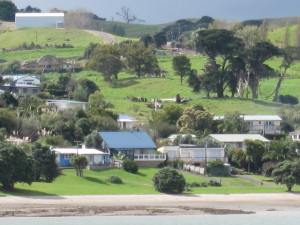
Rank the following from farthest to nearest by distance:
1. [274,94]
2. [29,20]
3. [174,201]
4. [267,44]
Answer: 1. [29,20]
2. [274,94]
3. [267,44]
4. [174,201]

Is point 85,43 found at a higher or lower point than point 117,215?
higher

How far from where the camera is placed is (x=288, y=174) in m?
71.7

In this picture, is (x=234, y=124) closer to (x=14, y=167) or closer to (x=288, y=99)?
(x=288, y=99)

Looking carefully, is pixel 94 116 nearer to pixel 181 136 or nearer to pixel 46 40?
pixel 181 136

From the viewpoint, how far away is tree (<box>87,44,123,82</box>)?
428 feet

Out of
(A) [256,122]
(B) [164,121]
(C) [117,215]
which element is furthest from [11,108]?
(C) [117,215]

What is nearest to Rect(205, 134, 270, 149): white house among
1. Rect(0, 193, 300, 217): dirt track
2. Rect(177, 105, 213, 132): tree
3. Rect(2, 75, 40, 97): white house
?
Rect(177, 105, 213, 132): tree

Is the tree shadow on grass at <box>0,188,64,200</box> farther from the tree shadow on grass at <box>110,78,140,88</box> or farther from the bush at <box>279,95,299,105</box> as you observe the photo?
the bush at <box>279,95,299,105</box>

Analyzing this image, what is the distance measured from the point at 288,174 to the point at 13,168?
21.2 m

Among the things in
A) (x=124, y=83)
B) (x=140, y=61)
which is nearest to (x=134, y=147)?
(x=124, y=83)

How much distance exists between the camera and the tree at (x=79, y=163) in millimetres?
72438

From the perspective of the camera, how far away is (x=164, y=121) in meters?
102

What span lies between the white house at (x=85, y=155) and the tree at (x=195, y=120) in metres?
22.0

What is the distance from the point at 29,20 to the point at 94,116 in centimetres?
9856
